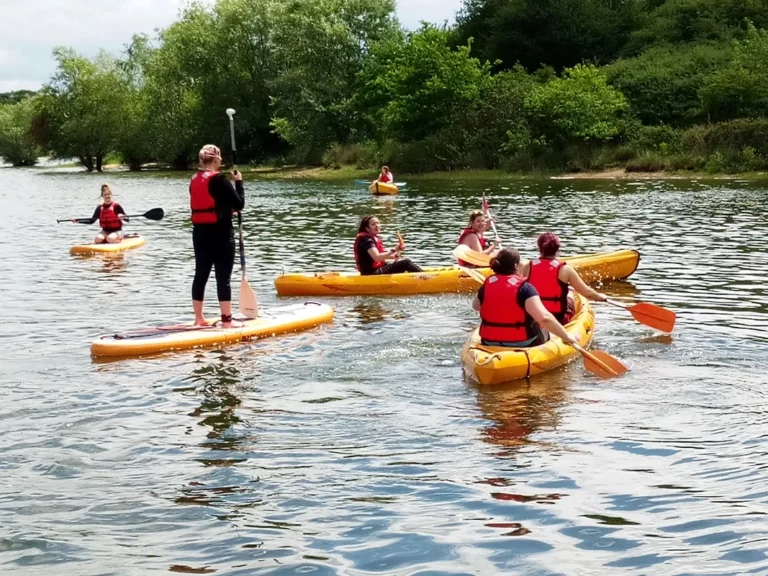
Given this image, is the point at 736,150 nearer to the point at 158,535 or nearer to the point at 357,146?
the point at 357,146

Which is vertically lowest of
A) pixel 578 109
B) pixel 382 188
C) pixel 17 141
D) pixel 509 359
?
pixel 509 359

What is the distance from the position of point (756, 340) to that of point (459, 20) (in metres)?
51.0

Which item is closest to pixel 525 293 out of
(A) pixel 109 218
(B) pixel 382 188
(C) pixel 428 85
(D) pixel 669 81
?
(A) pixel 109 218

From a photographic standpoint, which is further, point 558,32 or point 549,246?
point 558,32

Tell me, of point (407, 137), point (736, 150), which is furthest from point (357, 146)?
point (736, 150)

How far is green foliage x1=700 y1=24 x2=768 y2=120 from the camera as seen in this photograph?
121 feet

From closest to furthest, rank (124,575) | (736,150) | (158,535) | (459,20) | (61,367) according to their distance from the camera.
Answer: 1. (124,575)
2. (158,535)
3. (61,367)
4. (736,150)
5. (459,20)

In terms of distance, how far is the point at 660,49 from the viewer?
46031mm

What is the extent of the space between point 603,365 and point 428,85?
36669mm

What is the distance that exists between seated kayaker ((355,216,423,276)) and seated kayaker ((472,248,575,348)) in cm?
438

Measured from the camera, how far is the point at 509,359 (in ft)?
27.6

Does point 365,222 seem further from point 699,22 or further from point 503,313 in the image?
point 699,22

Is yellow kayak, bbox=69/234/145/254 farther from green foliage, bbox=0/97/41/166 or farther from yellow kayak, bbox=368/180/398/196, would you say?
green foliage, bbox=0/97/41/166

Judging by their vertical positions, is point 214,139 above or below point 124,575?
above
